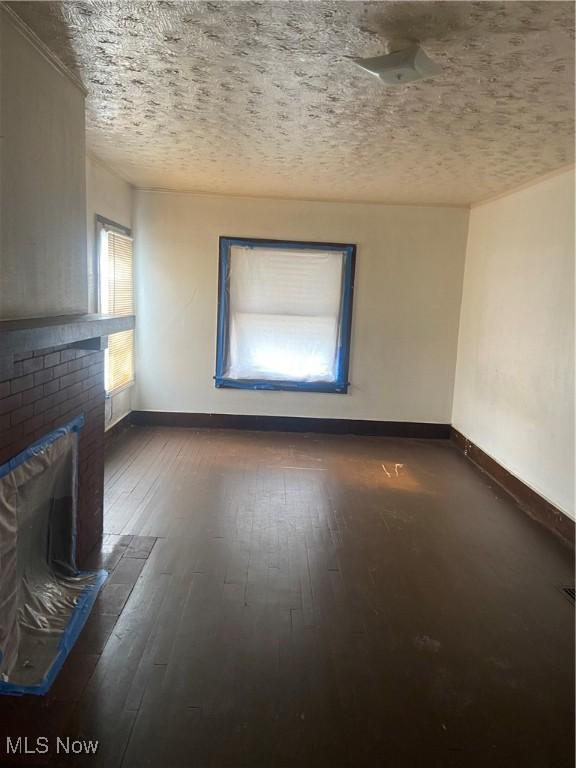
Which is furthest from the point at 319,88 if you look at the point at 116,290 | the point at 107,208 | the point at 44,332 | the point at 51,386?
the point at 116,290

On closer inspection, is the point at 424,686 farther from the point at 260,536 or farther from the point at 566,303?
the point at 566,303

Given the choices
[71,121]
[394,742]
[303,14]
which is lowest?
[394,742]

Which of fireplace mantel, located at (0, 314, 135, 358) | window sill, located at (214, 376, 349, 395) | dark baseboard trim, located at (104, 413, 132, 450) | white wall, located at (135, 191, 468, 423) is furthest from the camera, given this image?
window sill, located at (214, 376, 349, 395)

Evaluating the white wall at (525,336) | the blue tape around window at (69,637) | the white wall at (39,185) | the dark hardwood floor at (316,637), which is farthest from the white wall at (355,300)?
the blue tape around window at (69,637)

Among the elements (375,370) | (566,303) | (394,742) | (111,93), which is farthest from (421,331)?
(394,742)

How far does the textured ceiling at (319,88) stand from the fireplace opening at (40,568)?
72.5 inches

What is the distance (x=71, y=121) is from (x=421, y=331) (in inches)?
174

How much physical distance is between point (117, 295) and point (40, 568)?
3291mm

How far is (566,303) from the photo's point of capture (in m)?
3.87

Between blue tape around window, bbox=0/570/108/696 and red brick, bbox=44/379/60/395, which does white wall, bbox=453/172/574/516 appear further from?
red brick, bbox=44/379/60/395

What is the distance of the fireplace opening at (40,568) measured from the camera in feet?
7.06

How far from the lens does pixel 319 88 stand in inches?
108

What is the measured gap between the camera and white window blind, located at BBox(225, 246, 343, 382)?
6004 mm

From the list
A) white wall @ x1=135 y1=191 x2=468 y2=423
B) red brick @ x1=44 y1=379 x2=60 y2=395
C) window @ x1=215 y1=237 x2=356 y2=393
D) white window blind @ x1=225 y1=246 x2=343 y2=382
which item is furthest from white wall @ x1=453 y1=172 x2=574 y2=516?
red brick @ x1=44 y1=379 x2=60 y2=395
